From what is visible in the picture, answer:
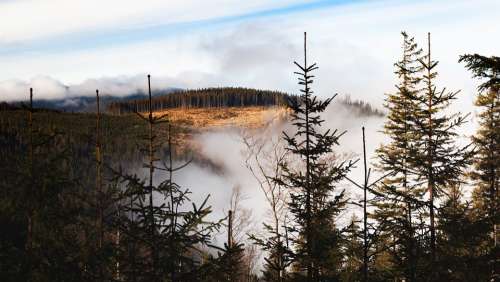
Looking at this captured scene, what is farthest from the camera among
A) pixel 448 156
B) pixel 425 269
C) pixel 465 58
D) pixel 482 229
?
pixel 448 156

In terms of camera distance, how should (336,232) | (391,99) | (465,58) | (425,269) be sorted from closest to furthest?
1. (465,58)
2. (336,232)
3. (425,269)
4. (391,99)

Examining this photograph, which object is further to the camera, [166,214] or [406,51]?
[406,51]

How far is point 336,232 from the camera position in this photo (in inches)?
397

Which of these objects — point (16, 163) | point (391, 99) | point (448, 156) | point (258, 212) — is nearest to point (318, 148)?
point (16, 163)

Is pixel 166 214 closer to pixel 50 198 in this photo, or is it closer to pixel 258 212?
pixel 50 198

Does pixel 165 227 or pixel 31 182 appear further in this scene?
pixel 31 182

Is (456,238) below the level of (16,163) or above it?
below

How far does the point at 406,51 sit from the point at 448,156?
1031cm

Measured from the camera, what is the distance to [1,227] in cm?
1043

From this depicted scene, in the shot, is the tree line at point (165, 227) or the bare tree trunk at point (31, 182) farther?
the bare tree trunk at point (31, 182)

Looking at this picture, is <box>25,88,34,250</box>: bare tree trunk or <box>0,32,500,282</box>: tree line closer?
<box>0,32,500,282</box>: tree line

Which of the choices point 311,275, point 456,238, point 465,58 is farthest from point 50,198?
point 456,238

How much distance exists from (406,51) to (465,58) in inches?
824

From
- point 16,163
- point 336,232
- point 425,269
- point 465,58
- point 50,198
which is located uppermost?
point 465,58
